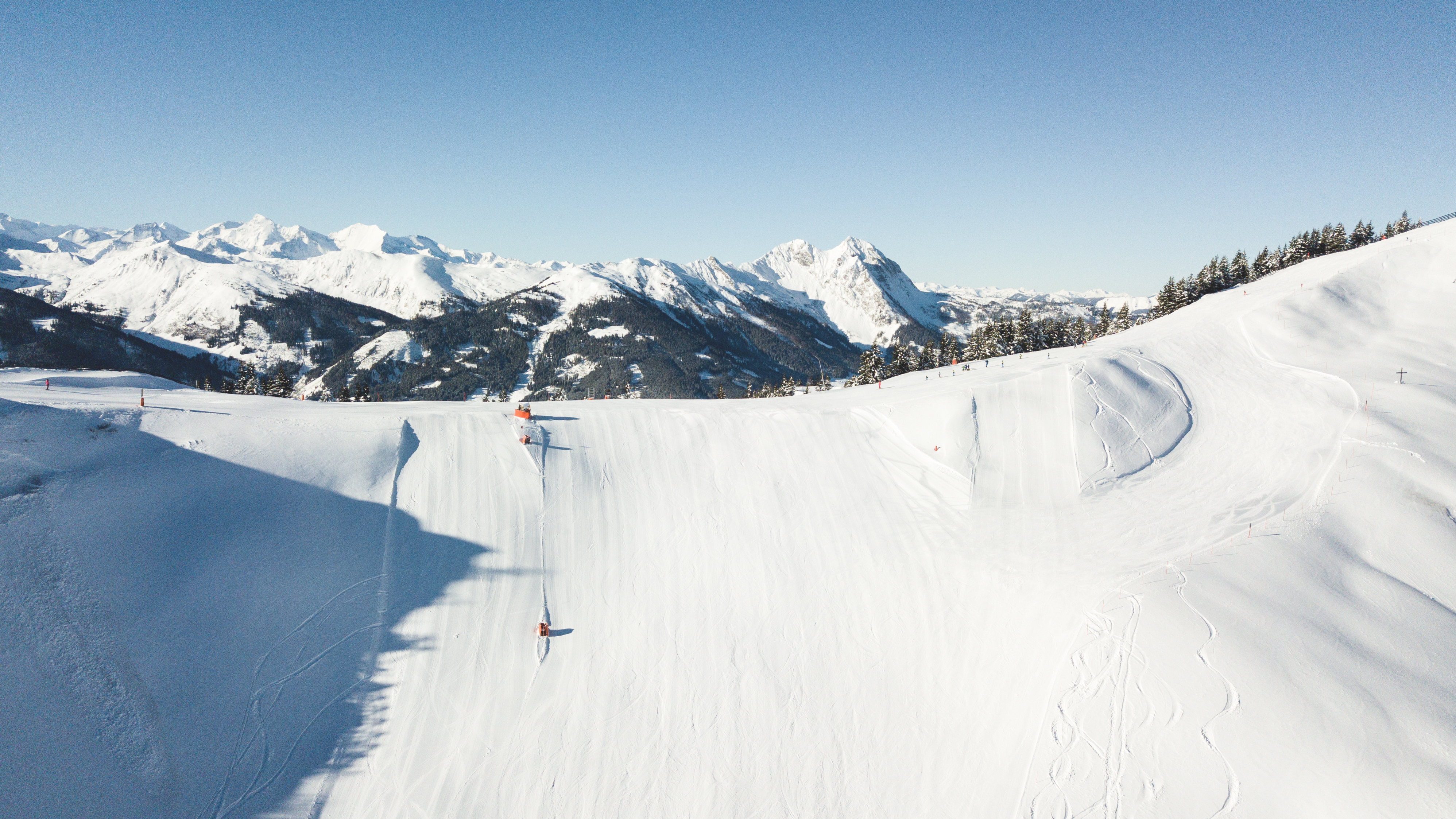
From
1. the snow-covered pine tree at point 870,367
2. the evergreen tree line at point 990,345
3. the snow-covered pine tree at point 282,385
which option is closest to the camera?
the snow-covered pine tree at point 282,385

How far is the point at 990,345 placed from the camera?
55.3 meters

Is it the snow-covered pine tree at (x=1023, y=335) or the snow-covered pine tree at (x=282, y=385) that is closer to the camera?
the snow-covered pine tree at (x=282, y=385)

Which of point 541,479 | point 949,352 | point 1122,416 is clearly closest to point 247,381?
point 541,479

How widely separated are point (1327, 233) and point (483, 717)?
102 m

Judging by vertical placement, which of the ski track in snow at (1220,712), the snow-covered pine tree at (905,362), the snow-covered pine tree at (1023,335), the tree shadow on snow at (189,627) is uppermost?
the snow-covered pine tree at (1023,335)

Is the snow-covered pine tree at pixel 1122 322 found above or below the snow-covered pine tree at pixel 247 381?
above

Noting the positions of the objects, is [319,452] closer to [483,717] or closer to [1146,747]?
[483,717]

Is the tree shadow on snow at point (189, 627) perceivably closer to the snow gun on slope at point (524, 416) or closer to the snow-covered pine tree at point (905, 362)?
the snow gun on slope at point (524, 416)

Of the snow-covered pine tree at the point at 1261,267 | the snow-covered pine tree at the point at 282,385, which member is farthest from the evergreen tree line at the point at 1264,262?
the snow-covered pine tree at the point at 282,385

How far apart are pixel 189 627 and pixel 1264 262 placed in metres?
94.6

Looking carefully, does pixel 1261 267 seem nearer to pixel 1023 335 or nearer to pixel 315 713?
pixel 1023 335

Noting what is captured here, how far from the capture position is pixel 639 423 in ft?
75.6

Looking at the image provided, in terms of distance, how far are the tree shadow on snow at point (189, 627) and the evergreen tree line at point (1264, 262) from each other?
256ft

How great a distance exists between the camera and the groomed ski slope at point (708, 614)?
1175cm
